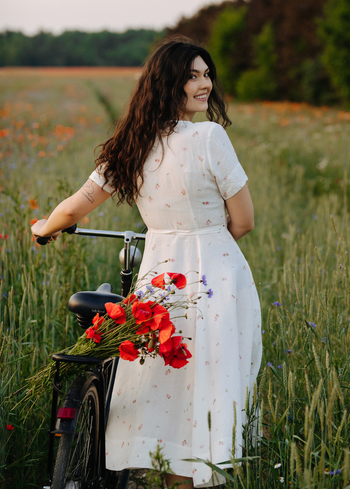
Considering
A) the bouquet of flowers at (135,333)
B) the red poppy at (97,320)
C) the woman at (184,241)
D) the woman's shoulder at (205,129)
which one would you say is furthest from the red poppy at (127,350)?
the woman's shoulder at (205,129)

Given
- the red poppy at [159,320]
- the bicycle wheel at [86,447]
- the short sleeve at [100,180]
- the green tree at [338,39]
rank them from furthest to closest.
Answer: the green tree at [338,39] → the short sleeve at [100,180] → the bicycle wheel at [86,447] → the red poppy at [159,320]

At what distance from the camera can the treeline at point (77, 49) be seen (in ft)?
218

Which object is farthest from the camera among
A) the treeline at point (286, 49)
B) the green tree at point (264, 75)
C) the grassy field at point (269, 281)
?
the green tree at point (264, 75)

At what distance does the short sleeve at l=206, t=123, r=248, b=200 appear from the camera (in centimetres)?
153

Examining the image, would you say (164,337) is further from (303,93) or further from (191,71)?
(303,93)

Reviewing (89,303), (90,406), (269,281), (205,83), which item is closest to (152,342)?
(89,303)

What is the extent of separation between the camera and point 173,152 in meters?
1.58

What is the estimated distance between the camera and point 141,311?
136 cm

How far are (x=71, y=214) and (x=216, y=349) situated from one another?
73cm

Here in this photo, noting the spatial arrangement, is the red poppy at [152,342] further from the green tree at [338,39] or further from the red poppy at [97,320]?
the green tree at [338,39]

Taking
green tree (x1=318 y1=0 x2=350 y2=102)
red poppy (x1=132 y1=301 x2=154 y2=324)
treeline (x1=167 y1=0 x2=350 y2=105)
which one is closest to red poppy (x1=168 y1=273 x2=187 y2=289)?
red poppy (x1=132 y1=301 x2=154 y2=324)

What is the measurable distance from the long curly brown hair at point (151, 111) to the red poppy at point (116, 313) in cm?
52

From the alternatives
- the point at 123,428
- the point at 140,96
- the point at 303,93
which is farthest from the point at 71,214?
the point at 303,93

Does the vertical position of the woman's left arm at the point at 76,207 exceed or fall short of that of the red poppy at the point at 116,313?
it exceeds it
